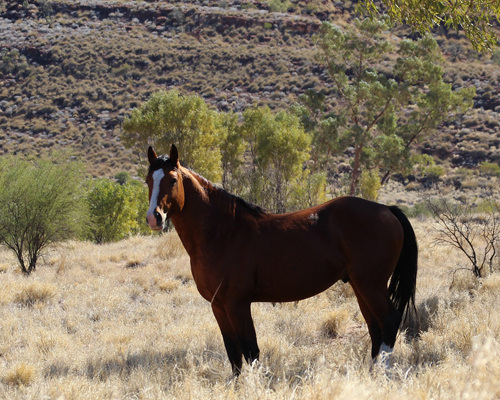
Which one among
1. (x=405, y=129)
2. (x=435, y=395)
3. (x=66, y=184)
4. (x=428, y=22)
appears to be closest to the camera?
(x=435, y=395)

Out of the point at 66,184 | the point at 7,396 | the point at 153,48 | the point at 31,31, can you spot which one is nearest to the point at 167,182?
the point at 7,396

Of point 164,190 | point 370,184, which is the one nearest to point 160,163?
point 164,190

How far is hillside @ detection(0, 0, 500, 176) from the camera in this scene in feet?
159

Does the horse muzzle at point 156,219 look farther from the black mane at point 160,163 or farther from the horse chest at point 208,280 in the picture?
the horse chest at point 208,280

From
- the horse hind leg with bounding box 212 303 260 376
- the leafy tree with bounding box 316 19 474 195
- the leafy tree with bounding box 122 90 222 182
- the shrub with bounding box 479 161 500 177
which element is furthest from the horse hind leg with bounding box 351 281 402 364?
the shrub with bounding box 479 161 500 177

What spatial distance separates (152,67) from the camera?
6103cm

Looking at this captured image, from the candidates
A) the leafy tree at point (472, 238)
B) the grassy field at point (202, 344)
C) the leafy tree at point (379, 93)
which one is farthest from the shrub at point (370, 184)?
the grassy field at point (202, 344)

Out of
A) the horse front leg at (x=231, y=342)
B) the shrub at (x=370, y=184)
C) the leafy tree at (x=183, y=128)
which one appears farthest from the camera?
the shrub at (x=370, y=184)

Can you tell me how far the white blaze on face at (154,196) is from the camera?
174 inches

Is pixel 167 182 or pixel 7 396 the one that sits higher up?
pixel 167 182

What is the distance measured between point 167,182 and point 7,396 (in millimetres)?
2205

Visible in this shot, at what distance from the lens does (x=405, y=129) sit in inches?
1247

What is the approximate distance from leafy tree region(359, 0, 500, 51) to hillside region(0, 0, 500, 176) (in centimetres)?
3824

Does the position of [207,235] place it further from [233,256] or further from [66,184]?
[66,184]
